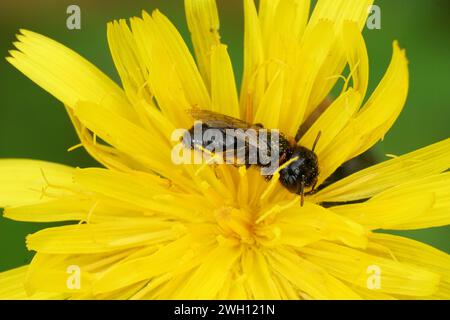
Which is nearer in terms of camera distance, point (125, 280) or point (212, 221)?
point (125, 280)

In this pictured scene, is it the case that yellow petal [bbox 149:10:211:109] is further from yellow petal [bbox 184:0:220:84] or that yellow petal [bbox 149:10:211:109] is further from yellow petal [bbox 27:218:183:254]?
yellow petal [bbox 27:218:183:254]

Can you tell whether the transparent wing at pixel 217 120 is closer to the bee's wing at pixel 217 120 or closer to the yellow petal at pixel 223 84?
the bee's wing at pixel 217 120

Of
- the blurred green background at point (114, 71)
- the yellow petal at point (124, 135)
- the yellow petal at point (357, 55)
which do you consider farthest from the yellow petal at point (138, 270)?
the blurred green background at point (114, 71)

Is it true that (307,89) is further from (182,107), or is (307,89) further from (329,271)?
(329,271)

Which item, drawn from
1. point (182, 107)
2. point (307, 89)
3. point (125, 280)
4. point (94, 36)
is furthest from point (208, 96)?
point (94, 36)

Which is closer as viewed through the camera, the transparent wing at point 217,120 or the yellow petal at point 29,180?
the transparent wing at point 217,120
